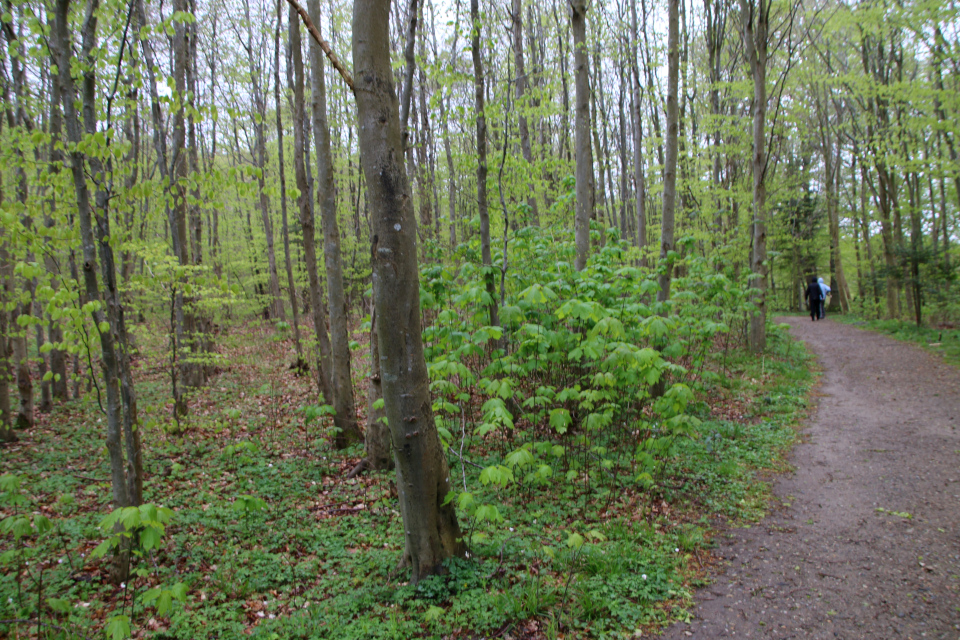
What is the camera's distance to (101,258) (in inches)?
126

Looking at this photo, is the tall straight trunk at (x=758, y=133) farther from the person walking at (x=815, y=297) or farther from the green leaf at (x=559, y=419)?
the person walking at (x=815, y=297)

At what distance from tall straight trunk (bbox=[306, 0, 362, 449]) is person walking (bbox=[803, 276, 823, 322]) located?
18169mm

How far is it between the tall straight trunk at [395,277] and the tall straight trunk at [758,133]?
8.67 m

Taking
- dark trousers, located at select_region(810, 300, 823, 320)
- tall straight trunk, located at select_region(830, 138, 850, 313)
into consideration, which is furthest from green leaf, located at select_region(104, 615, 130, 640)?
tall straight trunk, located at select_region(830, 138, 850, 313)

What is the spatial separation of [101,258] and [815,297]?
21.0 m

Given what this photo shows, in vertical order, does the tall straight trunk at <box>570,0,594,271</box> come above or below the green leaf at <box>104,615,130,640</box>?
above

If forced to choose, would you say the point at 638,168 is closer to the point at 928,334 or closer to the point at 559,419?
the point at 928,334

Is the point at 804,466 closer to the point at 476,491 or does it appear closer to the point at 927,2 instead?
the point at 476,491

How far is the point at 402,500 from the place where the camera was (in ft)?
10.0

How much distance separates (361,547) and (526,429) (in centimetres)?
266

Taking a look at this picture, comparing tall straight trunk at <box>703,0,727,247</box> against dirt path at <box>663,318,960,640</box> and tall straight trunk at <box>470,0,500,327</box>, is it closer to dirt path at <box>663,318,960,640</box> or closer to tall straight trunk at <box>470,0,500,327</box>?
dirt path at <box>663,318,960,640</box>

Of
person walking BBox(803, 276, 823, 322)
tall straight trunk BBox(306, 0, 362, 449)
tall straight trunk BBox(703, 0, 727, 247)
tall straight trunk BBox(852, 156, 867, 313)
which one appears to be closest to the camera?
tall straight trunk BBox(306, 0, 362, 449)

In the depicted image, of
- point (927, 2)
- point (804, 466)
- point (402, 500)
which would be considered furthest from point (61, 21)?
point (927, 2)

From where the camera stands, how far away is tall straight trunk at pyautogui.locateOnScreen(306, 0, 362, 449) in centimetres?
580
